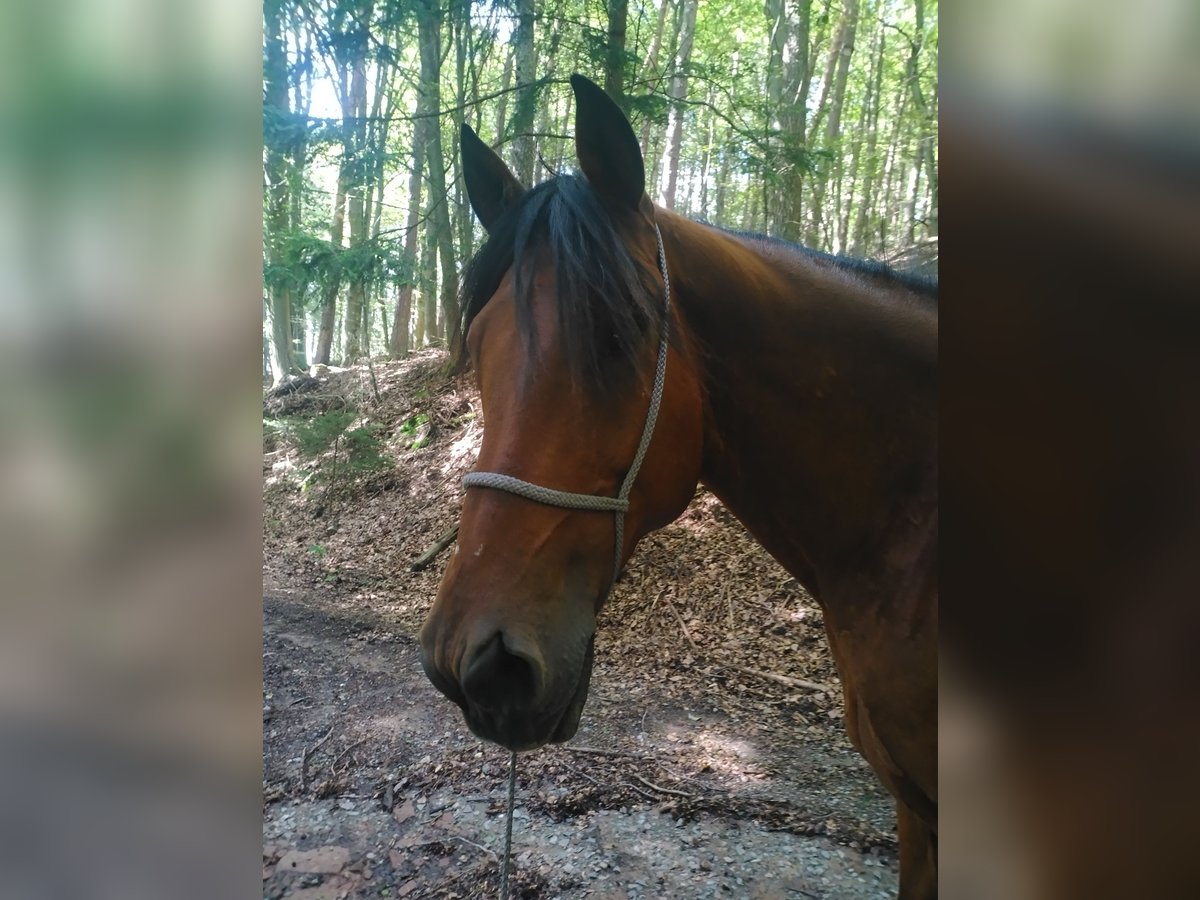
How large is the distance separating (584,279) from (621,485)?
1.04ft

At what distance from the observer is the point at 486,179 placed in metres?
1.19

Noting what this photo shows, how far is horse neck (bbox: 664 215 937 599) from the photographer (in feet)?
3.41

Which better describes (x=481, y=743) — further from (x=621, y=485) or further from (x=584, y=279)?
(x=584, y=279)

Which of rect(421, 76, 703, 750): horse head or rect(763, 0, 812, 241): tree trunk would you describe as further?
rect(763, 0, 812, 241): tree trunk

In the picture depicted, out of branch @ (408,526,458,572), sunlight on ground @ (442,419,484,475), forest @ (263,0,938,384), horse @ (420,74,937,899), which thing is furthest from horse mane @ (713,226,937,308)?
branch @ (408,526,458,572)

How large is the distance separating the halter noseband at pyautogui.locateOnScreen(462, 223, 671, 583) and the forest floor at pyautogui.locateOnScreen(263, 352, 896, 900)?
0.91 metres

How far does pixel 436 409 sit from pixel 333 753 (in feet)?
3.95

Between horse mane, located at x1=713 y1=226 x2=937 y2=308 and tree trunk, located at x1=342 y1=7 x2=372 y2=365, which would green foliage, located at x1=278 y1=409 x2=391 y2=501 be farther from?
horse mane, located at x1=713 y1=226 x2=937 y2=308

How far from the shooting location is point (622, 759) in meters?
1.89

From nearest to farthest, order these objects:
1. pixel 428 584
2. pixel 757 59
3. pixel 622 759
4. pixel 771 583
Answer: pixel 757 59 → pixel 622 759 → pixel 428 584 → pixel 771 583

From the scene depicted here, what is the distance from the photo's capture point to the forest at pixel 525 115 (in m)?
1.44
